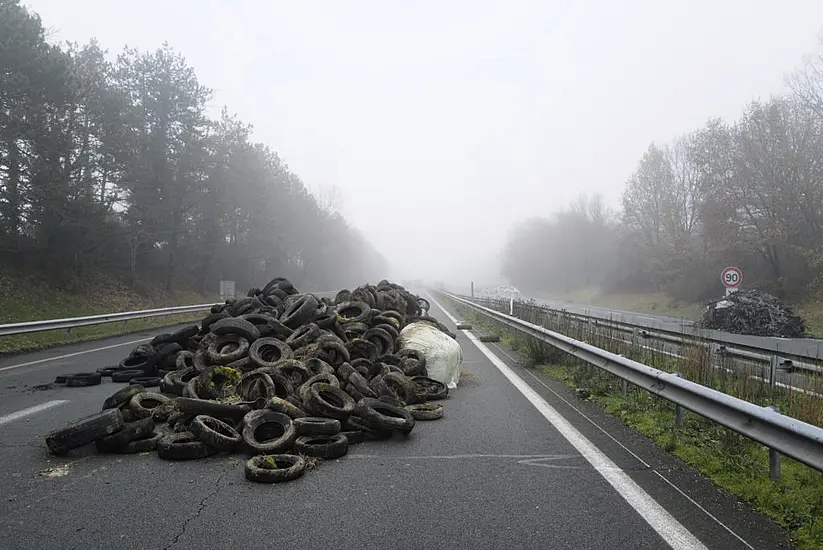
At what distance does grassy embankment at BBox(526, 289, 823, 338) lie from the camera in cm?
2520

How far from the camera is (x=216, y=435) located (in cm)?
501

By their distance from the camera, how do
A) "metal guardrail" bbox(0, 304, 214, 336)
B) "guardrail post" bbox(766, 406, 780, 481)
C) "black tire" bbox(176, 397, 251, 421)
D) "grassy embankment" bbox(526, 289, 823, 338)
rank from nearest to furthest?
"guardrail post" bbox(766, 406, 780, 481), "black tire" bbox(176, 397, 251, 421), "metal guardrail" bbox(0, 304, 214, 336), "grassy embankment" bbox(526, 289, 823, 338)


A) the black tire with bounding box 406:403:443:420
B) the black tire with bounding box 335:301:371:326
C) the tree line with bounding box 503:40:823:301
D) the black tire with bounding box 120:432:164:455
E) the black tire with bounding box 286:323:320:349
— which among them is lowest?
the black tire with bounding box 406:403:443:420

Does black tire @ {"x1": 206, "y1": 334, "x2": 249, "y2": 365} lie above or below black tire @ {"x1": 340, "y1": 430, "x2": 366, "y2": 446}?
above

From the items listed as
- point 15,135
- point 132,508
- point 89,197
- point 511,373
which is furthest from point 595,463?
point 89,197

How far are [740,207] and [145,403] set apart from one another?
35.0 meters

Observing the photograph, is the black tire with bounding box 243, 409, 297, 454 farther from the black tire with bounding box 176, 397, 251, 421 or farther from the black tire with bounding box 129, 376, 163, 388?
the black tire with bounding box 129, 376, 163, 388

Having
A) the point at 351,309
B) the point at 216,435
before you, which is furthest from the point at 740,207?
the point at 216,435

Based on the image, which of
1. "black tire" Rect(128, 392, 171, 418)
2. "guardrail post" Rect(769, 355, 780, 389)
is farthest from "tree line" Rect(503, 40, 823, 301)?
"black tire" Rect(128, 392, 171, 418)

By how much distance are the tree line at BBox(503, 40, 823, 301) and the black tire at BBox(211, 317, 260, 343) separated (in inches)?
1109

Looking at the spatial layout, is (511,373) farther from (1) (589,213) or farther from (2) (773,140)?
(1) (589,213)

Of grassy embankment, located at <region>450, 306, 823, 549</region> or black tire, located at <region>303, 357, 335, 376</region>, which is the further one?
black tire, located at <region>303, 357, 335, 376</region>

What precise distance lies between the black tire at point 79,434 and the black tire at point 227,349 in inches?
101

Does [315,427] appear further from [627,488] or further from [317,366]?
[627,488]
